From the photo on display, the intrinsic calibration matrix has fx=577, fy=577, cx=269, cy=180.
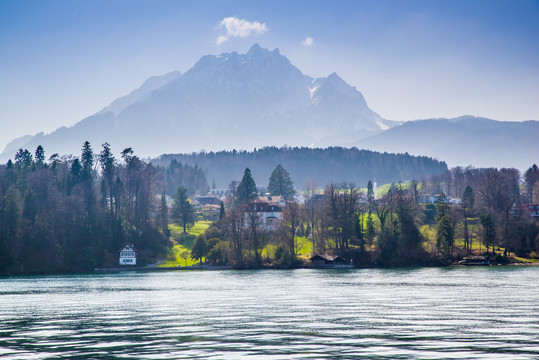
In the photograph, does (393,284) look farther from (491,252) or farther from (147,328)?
(491,252)

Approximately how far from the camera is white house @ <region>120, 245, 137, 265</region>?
451 feet

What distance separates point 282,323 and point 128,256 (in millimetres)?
102058

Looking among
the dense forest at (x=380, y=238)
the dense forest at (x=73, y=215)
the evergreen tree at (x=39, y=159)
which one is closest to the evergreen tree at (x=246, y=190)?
the dense forest at (x=73, y=215)

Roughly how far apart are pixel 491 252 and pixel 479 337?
3794 inches

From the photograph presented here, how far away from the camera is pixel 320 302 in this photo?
5672 cm

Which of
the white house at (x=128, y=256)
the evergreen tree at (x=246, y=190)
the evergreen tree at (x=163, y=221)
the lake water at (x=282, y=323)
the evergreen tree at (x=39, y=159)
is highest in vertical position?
the evergreen tree at (x=39, y=159)

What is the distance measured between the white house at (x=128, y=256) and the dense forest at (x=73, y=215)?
1.68 meters

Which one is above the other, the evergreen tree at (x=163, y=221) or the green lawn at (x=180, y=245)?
the evergreen tree at (x=163, y=221)

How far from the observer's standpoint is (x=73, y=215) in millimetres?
141250

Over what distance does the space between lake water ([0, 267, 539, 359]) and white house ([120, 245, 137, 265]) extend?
6345 cm

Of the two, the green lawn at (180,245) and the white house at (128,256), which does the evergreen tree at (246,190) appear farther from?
the white house at (128,256)

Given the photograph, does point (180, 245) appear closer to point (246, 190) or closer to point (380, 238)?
point (246, 190)

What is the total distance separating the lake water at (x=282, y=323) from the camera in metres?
31.8

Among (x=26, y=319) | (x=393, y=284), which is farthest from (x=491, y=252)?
(x=26, y=319)
